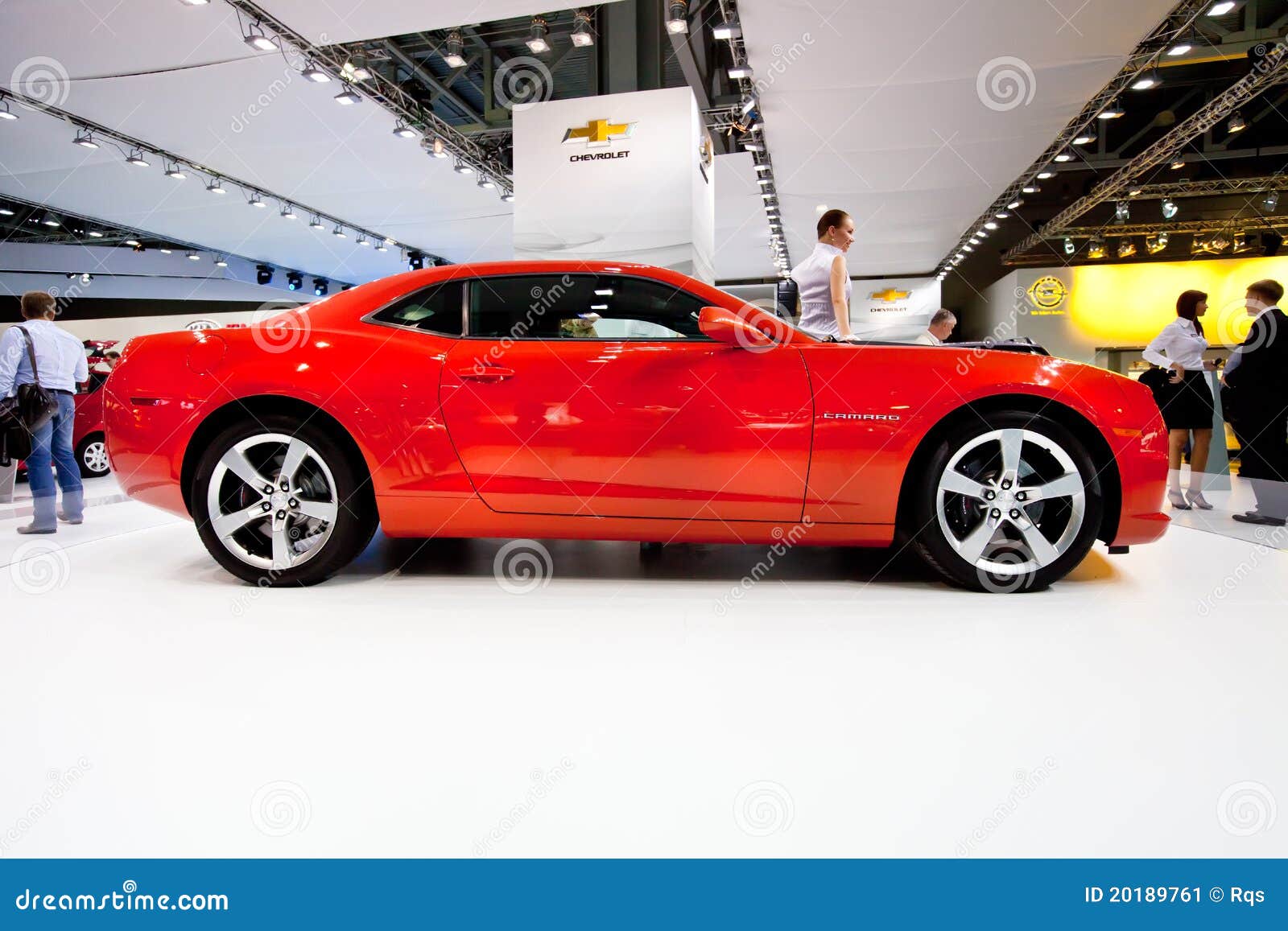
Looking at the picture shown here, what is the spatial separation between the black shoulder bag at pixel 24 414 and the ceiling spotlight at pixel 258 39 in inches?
145

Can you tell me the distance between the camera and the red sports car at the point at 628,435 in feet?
7.48

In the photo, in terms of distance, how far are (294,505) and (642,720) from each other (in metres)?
1.63

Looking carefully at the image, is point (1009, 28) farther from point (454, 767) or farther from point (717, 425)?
point (454, 767)

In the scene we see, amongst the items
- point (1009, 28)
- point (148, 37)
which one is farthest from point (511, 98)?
point (1009, 28)

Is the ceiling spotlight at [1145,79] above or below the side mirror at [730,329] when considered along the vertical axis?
above

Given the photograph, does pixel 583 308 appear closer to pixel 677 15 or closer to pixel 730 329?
pixel 730 329

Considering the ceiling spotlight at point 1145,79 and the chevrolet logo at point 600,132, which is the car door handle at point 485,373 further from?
the ceiling spotlight at point 1145,79

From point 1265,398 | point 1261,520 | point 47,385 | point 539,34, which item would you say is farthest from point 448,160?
A: point 1261,520

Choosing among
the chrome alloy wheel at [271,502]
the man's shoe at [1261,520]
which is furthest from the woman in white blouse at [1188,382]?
the chrome alloy wheel at [271,502]

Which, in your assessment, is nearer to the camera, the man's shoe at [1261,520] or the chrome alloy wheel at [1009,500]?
the chrome alloy wheel at [1009,500]

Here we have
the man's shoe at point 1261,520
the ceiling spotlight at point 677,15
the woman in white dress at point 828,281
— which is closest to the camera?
the woman in white dress at point 828,281

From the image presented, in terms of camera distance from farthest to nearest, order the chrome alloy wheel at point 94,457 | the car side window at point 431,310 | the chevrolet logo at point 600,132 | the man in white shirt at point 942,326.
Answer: the chrome alloy wheel at point 94,457 → the man in white shirt at point 942,326 → the chevrolet logo at point 600,132 → the car side window at point 431,310

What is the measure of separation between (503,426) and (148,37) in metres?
6.69

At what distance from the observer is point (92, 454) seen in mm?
6566
